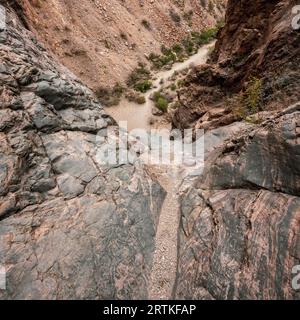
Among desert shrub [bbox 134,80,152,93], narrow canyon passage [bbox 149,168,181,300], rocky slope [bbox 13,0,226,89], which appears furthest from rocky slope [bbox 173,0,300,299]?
rocky slope [bbox 13,0,226,89]

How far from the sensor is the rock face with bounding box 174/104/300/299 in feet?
25.9

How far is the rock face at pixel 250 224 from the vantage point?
7895 millimetres

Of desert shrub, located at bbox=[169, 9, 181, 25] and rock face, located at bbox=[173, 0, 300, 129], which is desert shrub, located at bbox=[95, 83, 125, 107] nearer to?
rock face, located at bbox=[173, 0, 300, 129]

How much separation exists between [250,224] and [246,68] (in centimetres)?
1130

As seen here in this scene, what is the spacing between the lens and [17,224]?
971cm

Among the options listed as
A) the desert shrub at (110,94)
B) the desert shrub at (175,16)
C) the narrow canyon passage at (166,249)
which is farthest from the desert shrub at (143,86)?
the narrow canyon passage at (166,249)

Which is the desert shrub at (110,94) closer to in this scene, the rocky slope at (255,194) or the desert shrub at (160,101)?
the desert shrub at (160,101)

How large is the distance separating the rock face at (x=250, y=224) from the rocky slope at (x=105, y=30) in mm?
20666

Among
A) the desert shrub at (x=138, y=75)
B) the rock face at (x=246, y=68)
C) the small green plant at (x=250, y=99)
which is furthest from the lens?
the desert shrub at (x=138, y=75)

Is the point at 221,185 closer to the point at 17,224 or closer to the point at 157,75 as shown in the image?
the point at 17,224

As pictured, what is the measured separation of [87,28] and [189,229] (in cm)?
2761

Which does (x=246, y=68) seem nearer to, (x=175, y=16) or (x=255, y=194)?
(x=255, y=194)

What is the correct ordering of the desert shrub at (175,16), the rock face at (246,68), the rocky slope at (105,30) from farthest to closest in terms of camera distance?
the desert shrub at (175,16)
the rocky slope at (105,30)
the rock face at (246,68)

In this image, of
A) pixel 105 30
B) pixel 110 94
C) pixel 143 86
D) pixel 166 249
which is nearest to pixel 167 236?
pixel 166 249
